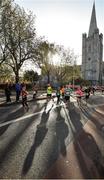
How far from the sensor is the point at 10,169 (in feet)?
20.9

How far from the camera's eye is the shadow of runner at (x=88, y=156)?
6277 millimetres

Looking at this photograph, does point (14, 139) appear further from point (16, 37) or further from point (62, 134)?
point (16, 37)

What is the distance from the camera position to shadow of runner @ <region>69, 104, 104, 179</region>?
6.28 metres

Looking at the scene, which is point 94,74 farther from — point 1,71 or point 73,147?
point 73,147

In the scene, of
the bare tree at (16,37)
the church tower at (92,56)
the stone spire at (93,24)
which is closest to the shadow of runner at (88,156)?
the bare tree at (16,37)

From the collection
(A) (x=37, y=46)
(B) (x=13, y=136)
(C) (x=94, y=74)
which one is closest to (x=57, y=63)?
(A) (x=37, y=46)

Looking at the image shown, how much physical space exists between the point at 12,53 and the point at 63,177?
34.6m

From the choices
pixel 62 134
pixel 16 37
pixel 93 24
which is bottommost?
pixel 62 134

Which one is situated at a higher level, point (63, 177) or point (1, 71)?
point (1, 71)

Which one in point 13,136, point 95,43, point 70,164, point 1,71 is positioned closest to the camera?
point 70,164

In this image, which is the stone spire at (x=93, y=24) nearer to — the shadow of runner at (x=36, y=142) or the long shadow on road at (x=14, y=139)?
the shadow of runner at (x=36, y=142)

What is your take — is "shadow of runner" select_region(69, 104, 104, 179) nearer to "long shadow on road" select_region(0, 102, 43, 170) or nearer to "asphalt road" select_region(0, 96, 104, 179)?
"asphalt road" select_region(0, 96, 104, 179)

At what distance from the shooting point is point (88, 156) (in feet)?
25.0

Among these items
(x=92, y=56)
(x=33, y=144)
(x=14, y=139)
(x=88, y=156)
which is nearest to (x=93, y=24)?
(x=92, y=56)
